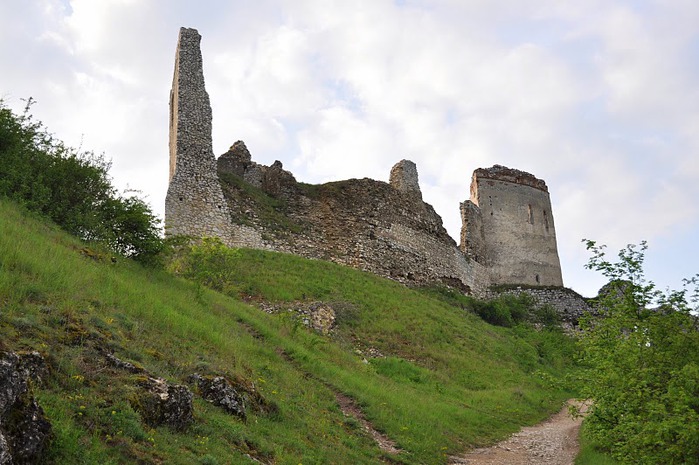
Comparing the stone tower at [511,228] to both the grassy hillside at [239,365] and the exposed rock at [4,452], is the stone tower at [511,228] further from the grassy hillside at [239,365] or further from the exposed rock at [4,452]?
the exposed rock at [4,452]

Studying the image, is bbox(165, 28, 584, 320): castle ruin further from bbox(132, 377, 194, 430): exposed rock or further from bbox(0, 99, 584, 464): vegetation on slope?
bbox(132, 377, 194, 430): exposed rock

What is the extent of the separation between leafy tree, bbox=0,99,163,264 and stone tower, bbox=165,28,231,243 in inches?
400

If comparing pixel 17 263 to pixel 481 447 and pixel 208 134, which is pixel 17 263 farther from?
pixel 208 134

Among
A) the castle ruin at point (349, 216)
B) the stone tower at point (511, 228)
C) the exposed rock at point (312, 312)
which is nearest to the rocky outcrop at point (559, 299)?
the castle ruin at point (349, 216)

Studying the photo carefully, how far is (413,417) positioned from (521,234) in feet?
112

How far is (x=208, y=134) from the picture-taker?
1171 inches

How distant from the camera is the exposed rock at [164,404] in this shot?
7645mm

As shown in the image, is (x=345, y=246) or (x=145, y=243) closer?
(x=145, y=243)

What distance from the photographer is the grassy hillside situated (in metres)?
7.35

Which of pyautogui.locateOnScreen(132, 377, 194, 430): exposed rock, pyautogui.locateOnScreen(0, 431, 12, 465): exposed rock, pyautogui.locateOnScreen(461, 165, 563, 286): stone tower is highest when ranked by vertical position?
pyautogui.locateOnScreen(461, 165, 563, 286): stone tower

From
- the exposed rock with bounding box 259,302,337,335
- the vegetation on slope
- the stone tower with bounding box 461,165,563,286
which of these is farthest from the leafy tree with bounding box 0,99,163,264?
the stone tower with bounding box 461,165,563,286

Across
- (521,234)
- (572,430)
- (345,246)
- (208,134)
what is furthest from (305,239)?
(521,234)

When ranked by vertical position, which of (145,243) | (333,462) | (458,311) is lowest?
(333,462)

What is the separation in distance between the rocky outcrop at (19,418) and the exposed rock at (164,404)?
1663 mm
